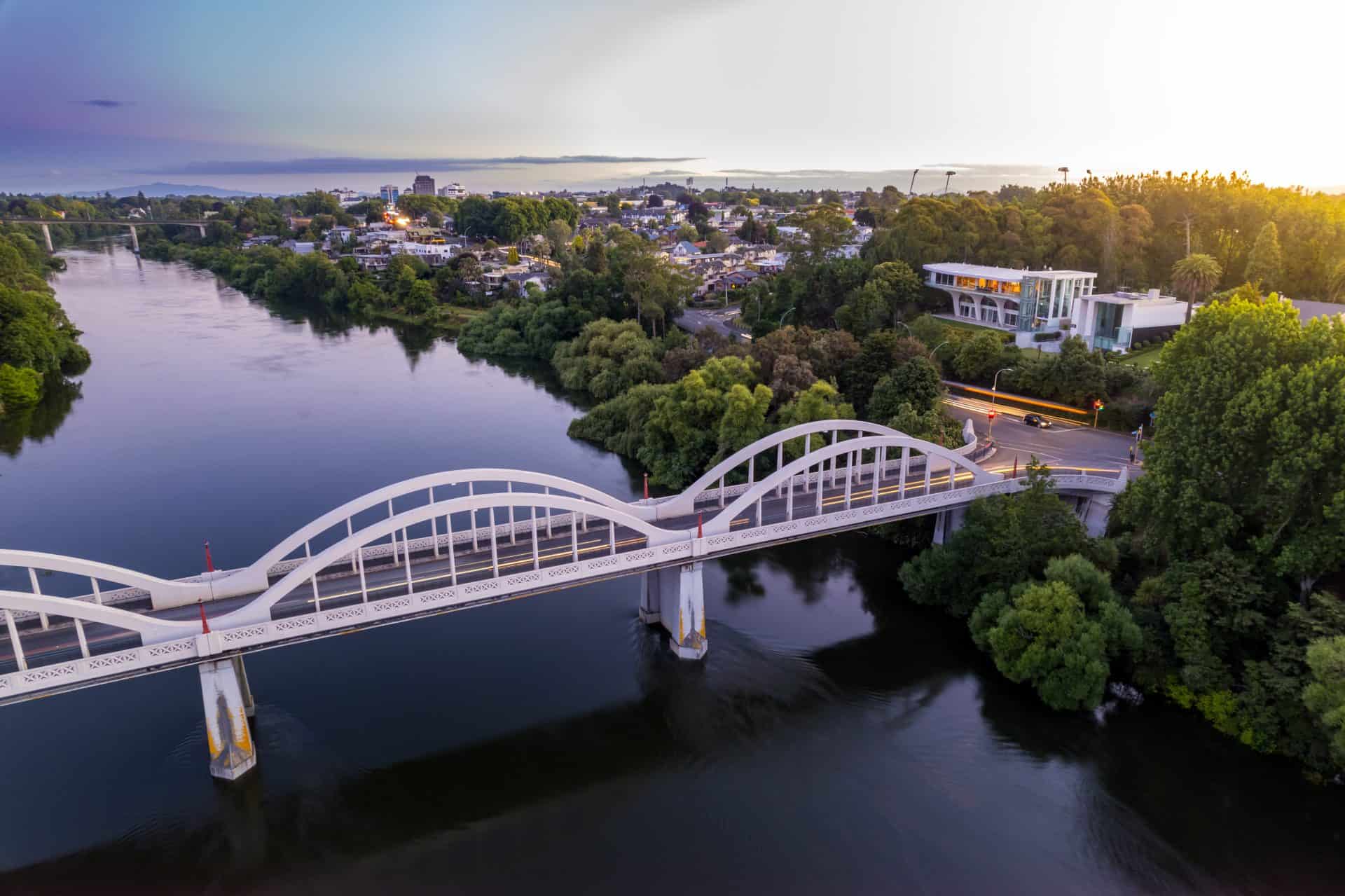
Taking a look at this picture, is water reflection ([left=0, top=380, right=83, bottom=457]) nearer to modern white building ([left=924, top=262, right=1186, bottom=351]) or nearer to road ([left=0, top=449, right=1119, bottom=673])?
road ([left=0, top=449, right=1119, bottom=673])

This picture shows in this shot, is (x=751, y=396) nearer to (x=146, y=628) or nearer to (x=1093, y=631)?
(x=1093, y=631)

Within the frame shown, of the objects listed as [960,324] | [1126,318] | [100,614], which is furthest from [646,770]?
[960,324]

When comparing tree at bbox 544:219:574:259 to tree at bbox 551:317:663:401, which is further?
tree at bbox 544:219:574:259

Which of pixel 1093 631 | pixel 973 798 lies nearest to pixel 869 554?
pixel 1093 631

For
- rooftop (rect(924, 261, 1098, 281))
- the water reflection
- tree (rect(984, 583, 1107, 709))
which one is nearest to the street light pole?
rooftop (rect(924, 261, 1098, 281))

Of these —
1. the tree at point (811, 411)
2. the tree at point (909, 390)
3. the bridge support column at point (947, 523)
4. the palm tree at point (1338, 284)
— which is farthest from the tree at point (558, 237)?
the bridge support column at point (947, 523)

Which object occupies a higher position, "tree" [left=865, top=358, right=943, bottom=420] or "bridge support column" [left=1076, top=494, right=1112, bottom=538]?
"tree" [left=865, top=358, right=943, bottom=420]

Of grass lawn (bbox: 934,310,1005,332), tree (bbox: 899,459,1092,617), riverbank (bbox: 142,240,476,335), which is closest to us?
tree (bbox: 899,459,1092,617)
